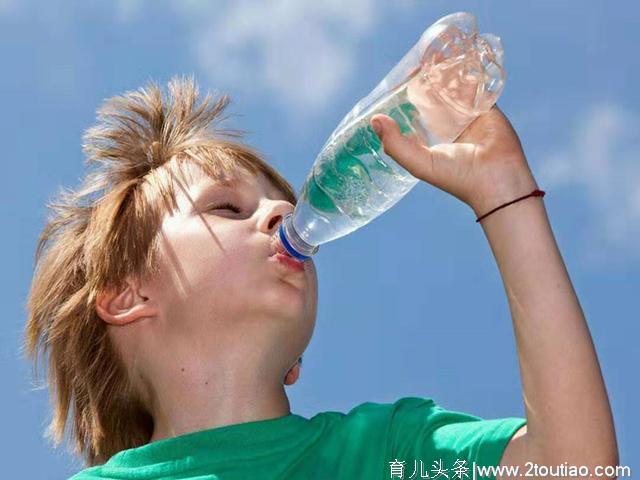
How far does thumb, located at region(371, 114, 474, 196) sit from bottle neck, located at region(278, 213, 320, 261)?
58 centimetres

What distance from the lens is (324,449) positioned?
11.4ft

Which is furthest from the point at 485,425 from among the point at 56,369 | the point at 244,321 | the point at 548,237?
the point at 56,369

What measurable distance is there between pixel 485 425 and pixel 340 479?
50 centimetres

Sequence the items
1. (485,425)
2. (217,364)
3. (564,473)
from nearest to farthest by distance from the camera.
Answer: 1. (564,473)
2. (485,425)
3. (217,364)

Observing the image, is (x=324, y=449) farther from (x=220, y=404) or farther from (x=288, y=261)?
(x=288, y=261)

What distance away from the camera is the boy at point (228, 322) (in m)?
2.91

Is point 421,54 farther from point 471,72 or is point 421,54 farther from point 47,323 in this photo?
point 47,323

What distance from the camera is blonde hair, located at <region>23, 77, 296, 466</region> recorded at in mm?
3979

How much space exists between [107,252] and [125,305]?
23 cm

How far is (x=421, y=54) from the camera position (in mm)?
3488

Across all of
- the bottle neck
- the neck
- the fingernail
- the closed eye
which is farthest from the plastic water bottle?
the neck

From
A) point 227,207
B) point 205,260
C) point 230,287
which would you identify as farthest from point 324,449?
point 227,207

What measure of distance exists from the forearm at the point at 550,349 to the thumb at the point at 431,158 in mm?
193

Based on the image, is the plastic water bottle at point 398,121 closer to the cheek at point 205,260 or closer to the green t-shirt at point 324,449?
the cheek at point 205,260
